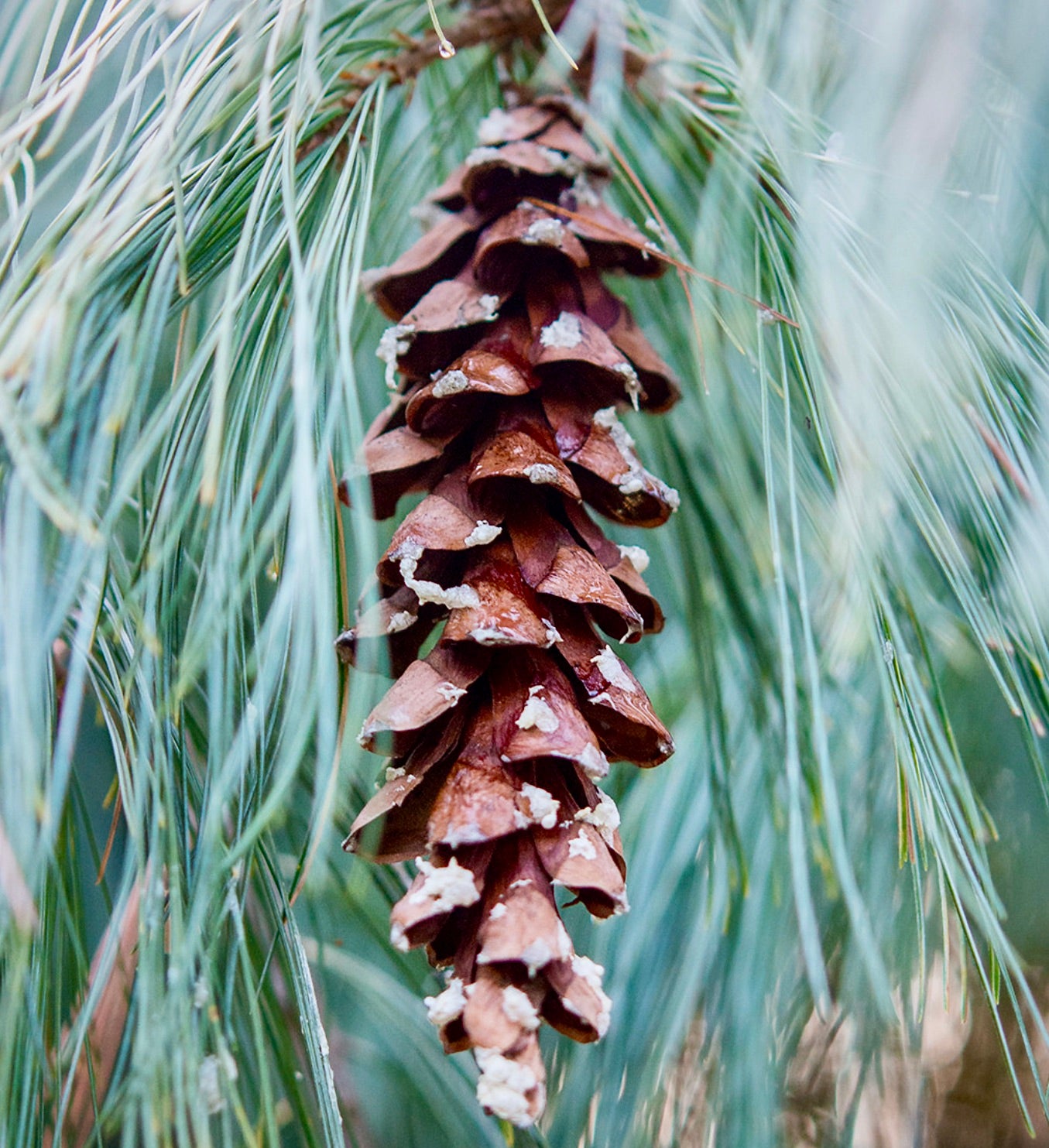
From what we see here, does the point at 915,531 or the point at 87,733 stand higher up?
the point at 915,531

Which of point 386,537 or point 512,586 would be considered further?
point 386,537

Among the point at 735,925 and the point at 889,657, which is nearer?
the point at 889,657

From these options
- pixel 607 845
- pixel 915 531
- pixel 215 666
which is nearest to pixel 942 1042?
pixel 915 531

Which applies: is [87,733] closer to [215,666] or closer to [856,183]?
[215,666]

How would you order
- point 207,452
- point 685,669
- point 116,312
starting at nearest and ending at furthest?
point 207,452
point 116,312
point 685,669
